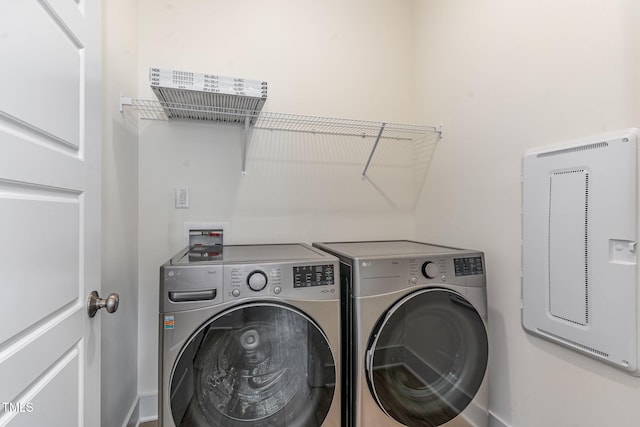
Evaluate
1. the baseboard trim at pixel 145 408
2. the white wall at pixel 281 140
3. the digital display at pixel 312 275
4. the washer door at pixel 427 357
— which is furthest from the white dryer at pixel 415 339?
the baseboard trim at pixel 145 408

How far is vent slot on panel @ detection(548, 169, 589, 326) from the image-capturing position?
1.13 metres

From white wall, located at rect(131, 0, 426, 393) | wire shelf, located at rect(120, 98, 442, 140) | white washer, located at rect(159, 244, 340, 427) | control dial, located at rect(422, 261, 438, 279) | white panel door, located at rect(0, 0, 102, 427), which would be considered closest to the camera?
white panel door, located at rect(0, 0, 102, 427)

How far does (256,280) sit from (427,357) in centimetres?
84

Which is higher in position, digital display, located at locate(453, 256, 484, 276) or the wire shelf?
the wire shelf

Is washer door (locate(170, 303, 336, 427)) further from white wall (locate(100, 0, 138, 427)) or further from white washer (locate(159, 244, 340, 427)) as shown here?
white wall (locate(100, 0, 138, 427))

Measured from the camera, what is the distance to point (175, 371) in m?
1.10

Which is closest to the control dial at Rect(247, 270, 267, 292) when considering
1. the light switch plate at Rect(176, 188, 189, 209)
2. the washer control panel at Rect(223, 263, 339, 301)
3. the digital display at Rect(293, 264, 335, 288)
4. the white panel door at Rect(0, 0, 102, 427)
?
the washer control panel at Rect(223, 263, 339, 301)

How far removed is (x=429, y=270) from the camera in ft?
4.44

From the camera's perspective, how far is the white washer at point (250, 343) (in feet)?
3.65

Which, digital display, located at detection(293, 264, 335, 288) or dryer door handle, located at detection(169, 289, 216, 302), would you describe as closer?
dryer door handle, located at detection(169, 289, 216, 302)

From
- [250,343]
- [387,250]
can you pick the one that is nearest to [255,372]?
[250,343]

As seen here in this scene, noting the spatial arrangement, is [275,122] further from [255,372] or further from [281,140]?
[255,372]

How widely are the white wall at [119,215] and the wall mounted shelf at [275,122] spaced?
143 millimetres

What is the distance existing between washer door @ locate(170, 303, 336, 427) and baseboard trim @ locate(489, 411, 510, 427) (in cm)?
90
